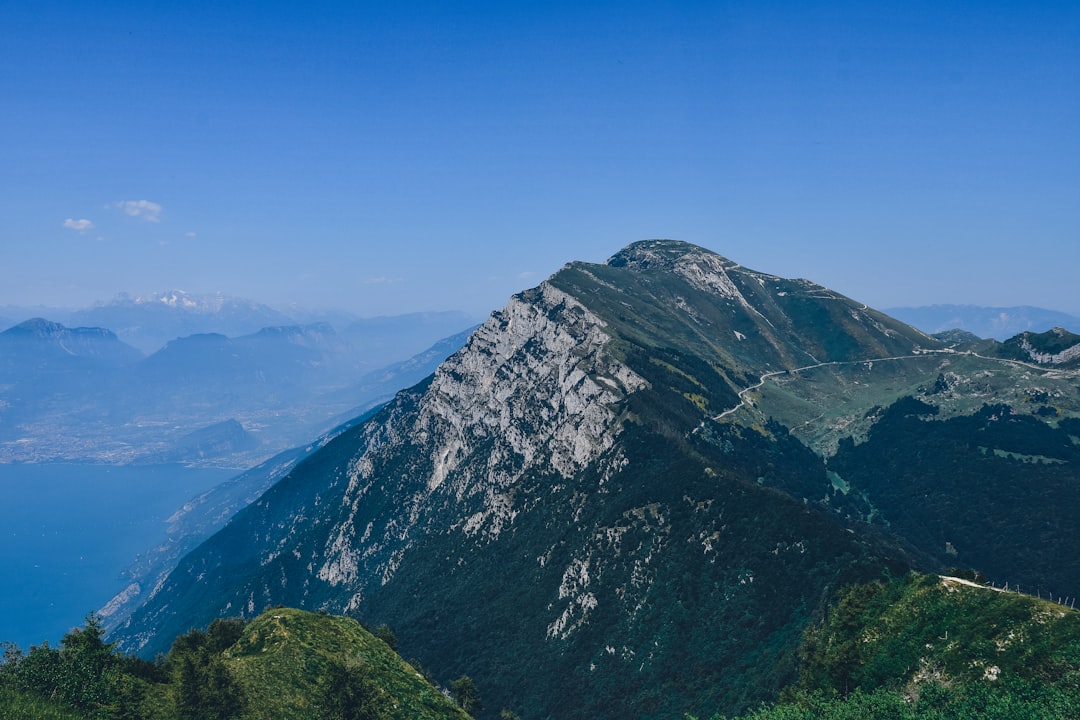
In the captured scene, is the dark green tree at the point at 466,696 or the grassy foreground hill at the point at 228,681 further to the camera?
the dark green tree at the point at 466,696

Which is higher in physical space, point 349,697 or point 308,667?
point 349,697

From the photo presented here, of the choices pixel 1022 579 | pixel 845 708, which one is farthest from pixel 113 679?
pixel 1022 579

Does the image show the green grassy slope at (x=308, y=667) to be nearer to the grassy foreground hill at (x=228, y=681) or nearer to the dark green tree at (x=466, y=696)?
the grassy foreground hill at (x=228, y=681)

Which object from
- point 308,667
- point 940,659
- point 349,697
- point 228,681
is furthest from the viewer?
point 308,667

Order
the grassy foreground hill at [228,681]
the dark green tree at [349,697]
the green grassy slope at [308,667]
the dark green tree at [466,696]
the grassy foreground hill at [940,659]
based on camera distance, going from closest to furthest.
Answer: the grassy foreground hill at [228,681], the grassy foreground hill at [940,659], the dark green tree at [349,697], the green grassy slope at [308,667], the dark green tree at [466,696]

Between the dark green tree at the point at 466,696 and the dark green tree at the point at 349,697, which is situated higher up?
the dark green tree at the point at 349,697

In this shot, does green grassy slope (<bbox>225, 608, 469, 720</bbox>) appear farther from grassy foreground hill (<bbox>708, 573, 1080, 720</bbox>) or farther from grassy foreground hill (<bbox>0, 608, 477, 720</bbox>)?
grassy foreground hill (<bbox>708, 573, 1080, 720</bbox>)

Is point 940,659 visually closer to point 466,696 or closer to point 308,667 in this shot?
point 308,667

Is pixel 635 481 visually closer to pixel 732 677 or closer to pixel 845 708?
pixel 732 677

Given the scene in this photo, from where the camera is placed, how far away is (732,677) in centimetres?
12294

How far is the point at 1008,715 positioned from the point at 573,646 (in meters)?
107

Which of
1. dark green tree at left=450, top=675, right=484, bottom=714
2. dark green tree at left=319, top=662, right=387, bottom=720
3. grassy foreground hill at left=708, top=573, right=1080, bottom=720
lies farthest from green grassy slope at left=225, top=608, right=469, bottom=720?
grassy foreground hill at left=708, top=573, right=1080, bottom=720

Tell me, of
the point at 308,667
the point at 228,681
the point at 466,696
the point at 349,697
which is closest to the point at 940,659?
the point at 349,697

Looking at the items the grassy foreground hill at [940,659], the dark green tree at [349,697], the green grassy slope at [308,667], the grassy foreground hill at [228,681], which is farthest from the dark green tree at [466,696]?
the grassy foreground hill at [940,659]
